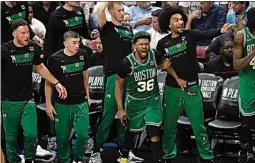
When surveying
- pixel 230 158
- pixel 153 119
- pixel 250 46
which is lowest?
pixel 230 158

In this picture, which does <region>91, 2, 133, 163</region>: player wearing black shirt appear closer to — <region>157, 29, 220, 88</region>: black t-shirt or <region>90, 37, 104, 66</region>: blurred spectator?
<region>90, 37, 104, 66</region>: blurred spectator

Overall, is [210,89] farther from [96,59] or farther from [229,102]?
[96,59]

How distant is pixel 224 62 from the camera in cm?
767

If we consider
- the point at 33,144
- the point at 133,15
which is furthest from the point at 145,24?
the point at 33,144

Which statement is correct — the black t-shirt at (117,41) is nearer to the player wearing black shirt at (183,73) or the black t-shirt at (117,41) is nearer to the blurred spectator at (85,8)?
the player wearing black shirt at (183,73)

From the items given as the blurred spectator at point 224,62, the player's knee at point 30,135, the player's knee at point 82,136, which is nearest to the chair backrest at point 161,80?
the blurred spectator at point 224,62

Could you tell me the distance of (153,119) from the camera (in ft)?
23.8

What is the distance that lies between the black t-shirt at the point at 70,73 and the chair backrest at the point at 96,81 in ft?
1.64

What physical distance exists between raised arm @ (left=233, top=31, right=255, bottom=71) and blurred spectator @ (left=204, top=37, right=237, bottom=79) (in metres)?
0.41

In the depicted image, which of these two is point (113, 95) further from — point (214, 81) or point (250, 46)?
point (250, 46)

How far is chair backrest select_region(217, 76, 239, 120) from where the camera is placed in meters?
7.55

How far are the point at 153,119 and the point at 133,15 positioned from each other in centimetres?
182

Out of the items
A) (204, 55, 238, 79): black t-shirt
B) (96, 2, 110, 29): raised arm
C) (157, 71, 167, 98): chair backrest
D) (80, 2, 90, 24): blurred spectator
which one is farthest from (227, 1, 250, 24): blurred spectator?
(80, 2, 90, 24): blurred spectator

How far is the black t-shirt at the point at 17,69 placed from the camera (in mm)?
7359
